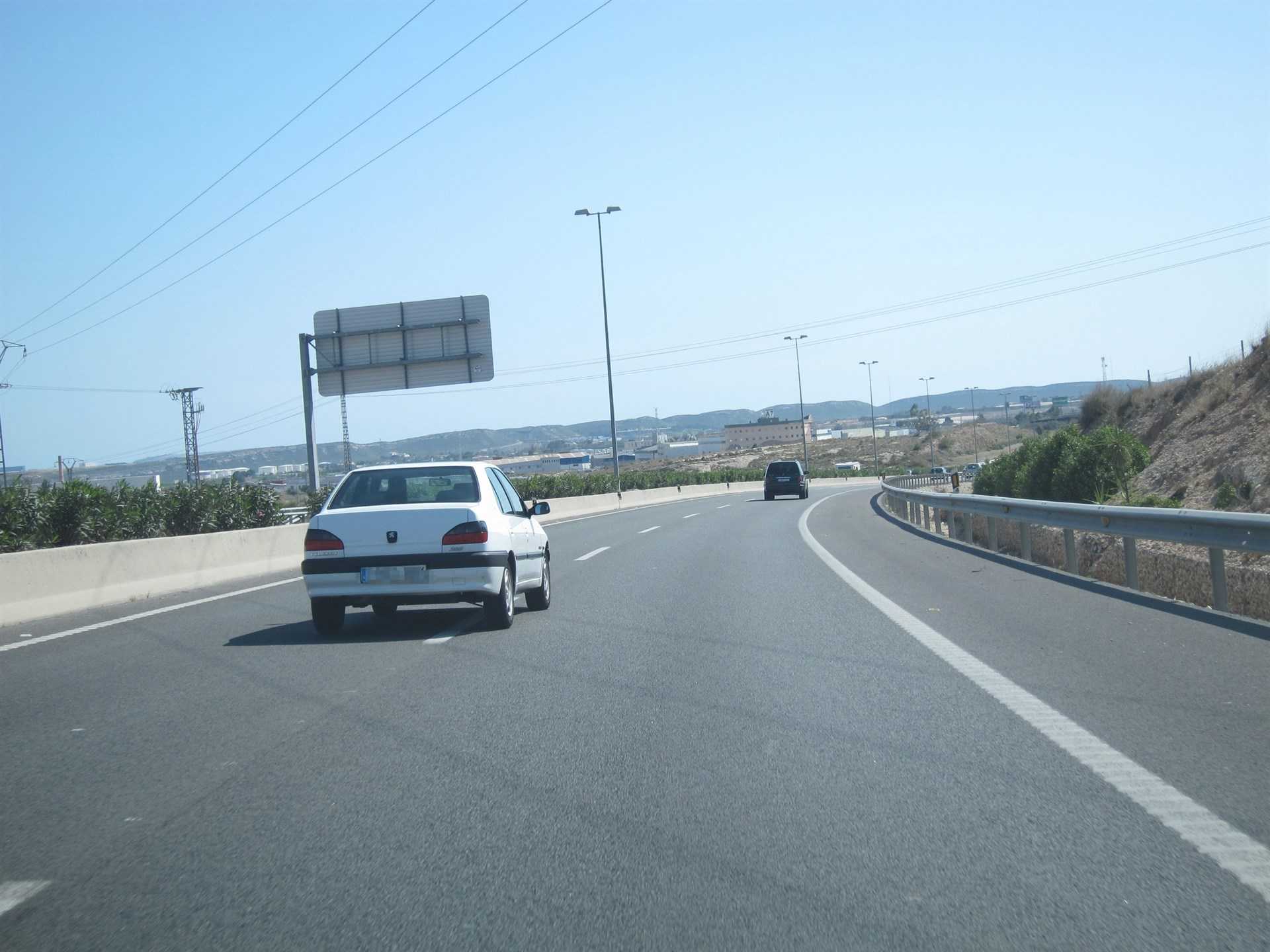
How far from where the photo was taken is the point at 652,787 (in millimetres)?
5387

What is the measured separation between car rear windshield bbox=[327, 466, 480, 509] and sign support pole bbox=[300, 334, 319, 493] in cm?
2261

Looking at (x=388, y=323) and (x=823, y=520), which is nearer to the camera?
(x=823, y=520)

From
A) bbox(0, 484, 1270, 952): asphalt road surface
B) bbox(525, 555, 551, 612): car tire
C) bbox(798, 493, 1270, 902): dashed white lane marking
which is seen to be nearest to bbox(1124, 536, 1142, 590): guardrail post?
bbox(0, 484, 1270, 952): asphalt road surface

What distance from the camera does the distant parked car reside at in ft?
168

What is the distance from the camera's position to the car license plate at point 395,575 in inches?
402

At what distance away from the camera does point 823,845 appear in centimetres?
455

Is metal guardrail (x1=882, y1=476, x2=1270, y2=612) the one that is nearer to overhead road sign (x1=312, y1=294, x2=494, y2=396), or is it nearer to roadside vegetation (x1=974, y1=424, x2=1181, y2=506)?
roadside vegetation (x1=974, y1=424, x2=1181, y2=506)

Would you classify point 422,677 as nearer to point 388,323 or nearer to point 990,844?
point 990,844

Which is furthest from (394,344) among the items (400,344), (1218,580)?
(1218,580)

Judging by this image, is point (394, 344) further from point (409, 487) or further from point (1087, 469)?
point (409, 487)

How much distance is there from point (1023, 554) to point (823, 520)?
14.4m

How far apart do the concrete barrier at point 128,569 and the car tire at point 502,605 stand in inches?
205

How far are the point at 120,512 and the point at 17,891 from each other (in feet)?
48.8

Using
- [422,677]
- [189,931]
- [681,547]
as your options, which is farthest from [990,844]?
[681,547]
